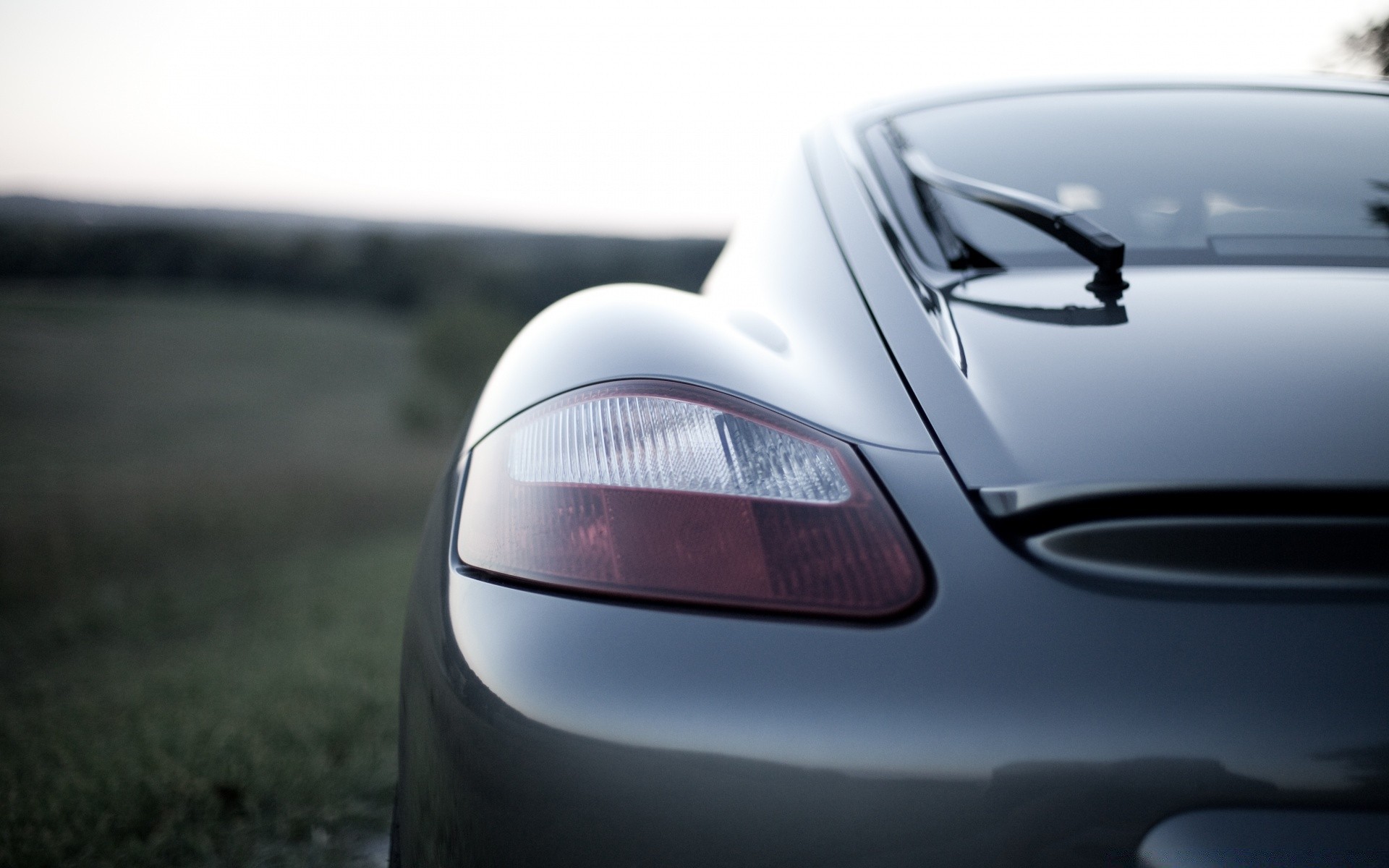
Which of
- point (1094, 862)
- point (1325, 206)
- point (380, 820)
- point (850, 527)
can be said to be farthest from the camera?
point (380, 820)

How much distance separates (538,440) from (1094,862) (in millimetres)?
683

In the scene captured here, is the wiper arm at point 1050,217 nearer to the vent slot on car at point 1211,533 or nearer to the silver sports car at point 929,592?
the silver sports car at point 929,592

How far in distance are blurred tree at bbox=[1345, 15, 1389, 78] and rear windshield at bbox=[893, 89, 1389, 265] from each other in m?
0.77

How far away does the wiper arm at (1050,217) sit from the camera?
3.67ft

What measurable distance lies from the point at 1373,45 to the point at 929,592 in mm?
2683

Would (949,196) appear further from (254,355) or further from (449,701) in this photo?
(254,355)

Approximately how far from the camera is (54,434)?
31.5m

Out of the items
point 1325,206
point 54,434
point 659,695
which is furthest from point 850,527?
point 54,434

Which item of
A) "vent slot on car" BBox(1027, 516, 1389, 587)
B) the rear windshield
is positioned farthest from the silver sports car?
the rear windshield

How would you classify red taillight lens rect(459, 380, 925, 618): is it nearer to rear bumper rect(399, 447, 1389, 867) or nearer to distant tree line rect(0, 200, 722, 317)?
rear bumper rect(399, 447, 1389, 867)

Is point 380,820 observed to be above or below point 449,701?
below

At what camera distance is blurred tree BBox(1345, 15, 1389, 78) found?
7.50ft

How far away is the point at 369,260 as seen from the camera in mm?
65750

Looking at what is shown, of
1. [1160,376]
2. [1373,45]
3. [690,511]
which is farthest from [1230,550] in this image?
[1373,45]
